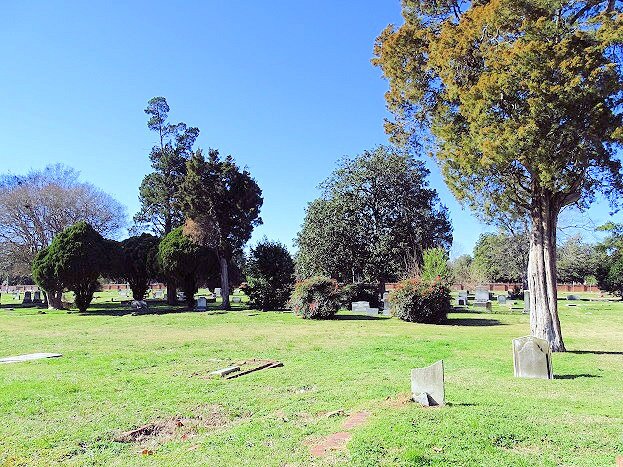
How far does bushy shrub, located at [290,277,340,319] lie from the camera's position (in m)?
23.6

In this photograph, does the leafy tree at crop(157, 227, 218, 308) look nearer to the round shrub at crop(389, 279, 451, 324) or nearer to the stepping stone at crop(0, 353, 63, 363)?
the round shrub at crop(389, 279, 451, 324)

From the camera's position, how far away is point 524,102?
39.0 ft

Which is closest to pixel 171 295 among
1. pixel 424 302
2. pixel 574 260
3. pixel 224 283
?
pixel 224 283

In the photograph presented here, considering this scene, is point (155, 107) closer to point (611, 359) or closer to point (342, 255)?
point (342, 255)

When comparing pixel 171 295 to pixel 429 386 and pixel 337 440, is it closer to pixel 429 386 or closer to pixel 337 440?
pixel 429 386

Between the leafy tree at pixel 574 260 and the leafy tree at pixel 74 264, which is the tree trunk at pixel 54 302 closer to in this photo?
the leafy tree at pixel 74 264

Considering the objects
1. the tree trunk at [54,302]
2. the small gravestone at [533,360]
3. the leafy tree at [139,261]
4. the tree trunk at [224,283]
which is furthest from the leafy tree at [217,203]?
the small gravestone at [533,360]

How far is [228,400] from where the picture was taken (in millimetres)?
7336

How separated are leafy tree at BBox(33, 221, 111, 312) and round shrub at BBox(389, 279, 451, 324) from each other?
780 inches

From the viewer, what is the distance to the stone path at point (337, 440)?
477cm

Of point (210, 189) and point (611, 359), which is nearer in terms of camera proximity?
point (611, 359)

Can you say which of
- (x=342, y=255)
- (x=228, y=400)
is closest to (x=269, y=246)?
(x=342, y=255)

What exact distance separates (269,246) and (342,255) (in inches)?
282

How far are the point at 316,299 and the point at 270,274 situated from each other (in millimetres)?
5651
